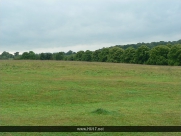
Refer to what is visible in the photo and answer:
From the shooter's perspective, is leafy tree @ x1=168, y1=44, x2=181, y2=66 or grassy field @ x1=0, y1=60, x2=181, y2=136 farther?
leafy tree @ x1=168, y1=44, x2=181, y2=66

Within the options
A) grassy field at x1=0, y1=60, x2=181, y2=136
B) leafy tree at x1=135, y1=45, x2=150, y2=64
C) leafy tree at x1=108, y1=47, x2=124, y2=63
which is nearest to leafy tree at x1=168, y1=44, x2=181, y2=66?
leafy tree at x1=135, y1=45, x2=150, y2=64

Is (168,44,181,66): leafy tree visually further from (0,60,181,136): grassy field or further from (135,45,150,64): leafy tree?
(0,60,181,136): grassy field

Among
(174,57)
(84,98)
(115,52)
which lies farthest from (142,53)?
(84,98)

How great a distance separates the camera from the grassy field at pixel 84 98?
683 centimetres

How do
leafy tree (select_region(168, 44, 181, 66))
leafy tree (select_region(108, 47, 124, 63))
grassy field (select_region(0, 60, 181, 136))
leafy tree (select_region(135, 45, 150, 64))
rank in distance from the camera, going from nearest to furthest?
grassy field (select_region(0, 60, 181, 136)), leafy tree (select_region(108, 47, 124, 63)), leafy tree (select_region(135, 45, 150, 64)), leafy tree (select_region(168, 44, 181, 66))

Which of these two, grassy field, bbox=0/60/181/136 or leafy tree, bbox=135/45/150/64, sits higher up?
leafy tree, bbox=135/45/150/64

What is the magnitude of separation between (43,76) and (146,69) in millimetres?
8419

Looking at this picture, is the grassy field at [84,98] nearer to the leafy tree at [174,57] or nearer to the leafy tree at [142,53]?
the leafy tree at [142,53]

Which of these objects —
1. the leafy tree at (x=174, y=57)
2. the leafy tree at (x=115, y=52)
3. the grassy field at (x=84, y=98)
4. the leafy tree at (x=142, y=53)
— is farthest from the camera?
the leafy tree at (x=174, y=57)

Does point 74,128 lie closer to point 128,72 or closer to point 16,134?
point 16,134

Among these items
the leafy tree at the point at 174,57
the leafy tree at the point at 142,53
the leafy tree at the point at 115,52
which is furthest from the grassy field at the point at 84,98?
the leafy tree at the point at 174,57

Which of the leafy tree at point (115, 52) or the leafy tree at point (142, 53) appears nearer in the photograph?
the leafy tree at point (115, 52)

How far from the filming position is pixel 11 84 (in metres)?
13.8

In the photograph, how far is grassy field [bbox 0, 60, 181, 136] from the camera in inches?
269
